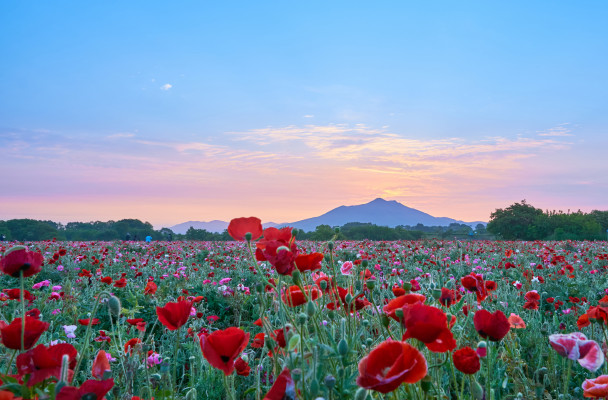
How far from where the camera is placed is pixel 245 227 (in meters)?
1.59

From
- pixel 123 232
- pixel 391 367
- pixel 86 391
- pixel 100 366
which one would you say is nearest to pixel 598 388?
pixel 391 367

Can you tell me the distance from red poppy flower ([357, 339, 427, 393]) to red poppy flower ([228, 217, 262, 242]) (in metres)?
0.74

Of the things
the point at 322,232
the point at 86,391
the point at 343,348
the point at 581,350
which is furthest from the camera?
the point at 322,232

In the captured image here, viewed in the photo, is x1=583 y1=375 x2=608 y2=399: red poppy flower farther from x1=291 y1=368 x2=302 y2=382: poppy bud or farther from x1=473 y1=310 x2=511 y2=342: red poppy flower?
x1=291 y1=368 x2=302 y2=382: poppy bud

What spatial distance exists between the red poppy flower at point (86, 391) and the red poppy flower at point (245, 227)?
28.6 inches

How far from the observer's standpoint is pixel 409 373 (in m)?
0.94

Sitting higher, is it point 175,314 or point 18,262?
point 18,262

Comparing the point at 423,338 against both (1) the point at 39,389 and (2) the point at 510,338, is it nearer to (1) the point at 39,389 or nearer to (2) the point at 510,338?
(1) the point at 39,389

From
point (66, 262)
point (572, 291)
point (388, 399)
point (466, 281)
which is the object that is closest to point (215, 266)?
point (66, 262)

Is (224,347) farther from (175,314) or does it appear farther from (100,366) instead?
(100,366)

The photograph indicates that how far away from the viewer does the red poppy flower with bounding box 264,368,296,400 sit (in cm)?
107

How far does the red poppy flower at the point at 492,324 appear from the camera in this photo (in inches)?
52.8

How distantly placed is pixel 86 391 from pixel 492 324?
1.13m

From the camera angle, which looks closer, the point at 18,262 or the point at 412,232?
the point at 18,262
